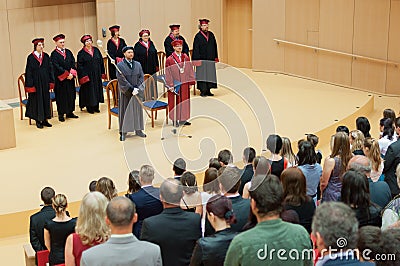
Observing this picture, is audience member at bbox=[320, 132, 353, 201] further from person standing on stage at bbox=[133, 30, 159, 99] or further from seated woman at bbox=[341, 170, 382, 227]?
person standing on stage at bbox=[133, 30, 159, 99]

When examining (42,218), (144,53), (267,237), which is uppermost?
(144,53)

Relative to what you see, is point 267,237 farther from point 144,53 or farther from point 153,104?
point 144,53

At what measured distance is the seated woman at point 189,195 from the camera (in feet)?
16.2

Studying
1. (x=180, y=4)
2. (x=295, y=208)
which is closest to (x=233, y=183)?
(x=295, y=208)

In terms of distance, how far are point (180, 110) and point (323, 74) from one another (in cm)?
457

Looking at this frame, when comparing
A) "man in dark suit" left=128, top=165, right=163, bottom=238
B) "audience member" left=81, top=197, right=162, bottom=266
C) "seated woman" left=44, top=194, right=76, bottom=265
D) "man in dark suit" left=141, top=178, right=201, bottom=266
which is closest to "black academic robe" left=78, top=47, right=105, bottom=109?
"man in dark suit" left=128, top=165, right=163, bottom=238

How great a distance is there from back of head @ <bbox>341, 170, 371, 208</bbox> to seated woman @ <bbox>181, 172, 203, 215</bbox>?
114cm

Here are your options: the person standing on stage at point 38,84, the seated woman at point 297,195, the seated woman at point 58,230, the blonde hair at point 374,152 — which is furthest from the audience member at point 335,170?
the person standing on stage at point 38,84

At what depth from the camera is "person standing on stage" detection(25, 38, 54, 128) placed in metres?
10.9

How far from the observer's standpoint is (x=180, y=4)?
14.8 meters

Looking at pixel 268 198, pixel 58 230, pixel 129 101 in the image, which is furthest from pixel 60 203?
pixel 129 101

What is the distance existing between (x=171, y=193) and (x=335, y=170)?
2.15m

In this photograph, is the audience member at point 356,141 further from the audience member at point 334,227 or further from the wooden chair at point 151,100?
the wooden chair at point 151,100

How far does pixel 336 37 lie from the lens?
13609 millimetres
